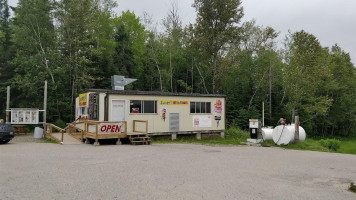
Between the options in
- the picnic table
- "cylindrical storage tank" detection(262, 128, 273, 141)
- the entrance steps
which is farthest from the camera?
the picnic table

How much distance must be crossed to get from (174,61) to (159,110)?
71.2 ft

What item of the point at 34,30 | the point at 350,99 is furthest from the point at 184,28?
the point at 350,99

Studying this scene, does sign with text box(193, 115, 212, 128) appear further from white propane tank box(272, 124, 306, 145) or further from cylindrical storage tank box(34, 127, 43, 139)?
cylindrical storage tank box(34, 127, 43, 139)

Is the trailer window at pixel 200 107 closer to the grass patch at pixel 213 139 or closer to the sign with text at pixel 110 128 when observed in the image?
the grass patch at pixel 213 139

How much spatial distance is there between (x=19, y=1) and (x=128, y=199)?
30.9 meters

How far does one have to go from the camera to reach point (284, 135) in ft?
61.8

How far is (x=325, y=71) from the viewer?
34.2 meters

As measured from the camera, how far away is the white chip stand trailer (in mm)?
19594

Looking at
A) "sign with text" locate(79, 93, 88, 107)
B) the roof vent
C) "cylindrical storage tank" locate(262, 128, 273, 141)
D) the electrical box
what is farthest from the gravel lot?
the roof vent

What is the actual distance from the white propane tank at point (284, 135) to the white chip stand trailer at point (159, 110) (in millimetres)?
5583

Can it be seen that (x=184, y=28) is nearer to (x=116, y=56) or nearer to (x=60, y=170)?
(x=116, y=56)

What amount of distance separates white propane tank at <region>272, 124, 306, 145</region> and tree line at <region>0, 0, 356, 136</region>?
15.2 metres

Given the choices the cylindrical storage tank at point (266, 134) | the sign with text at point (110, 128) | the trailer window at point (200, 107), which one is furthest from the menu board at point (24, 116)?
the cylindrical storage tank at point (266, 134)

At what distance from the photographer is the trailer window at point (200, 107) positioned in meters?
23.0
